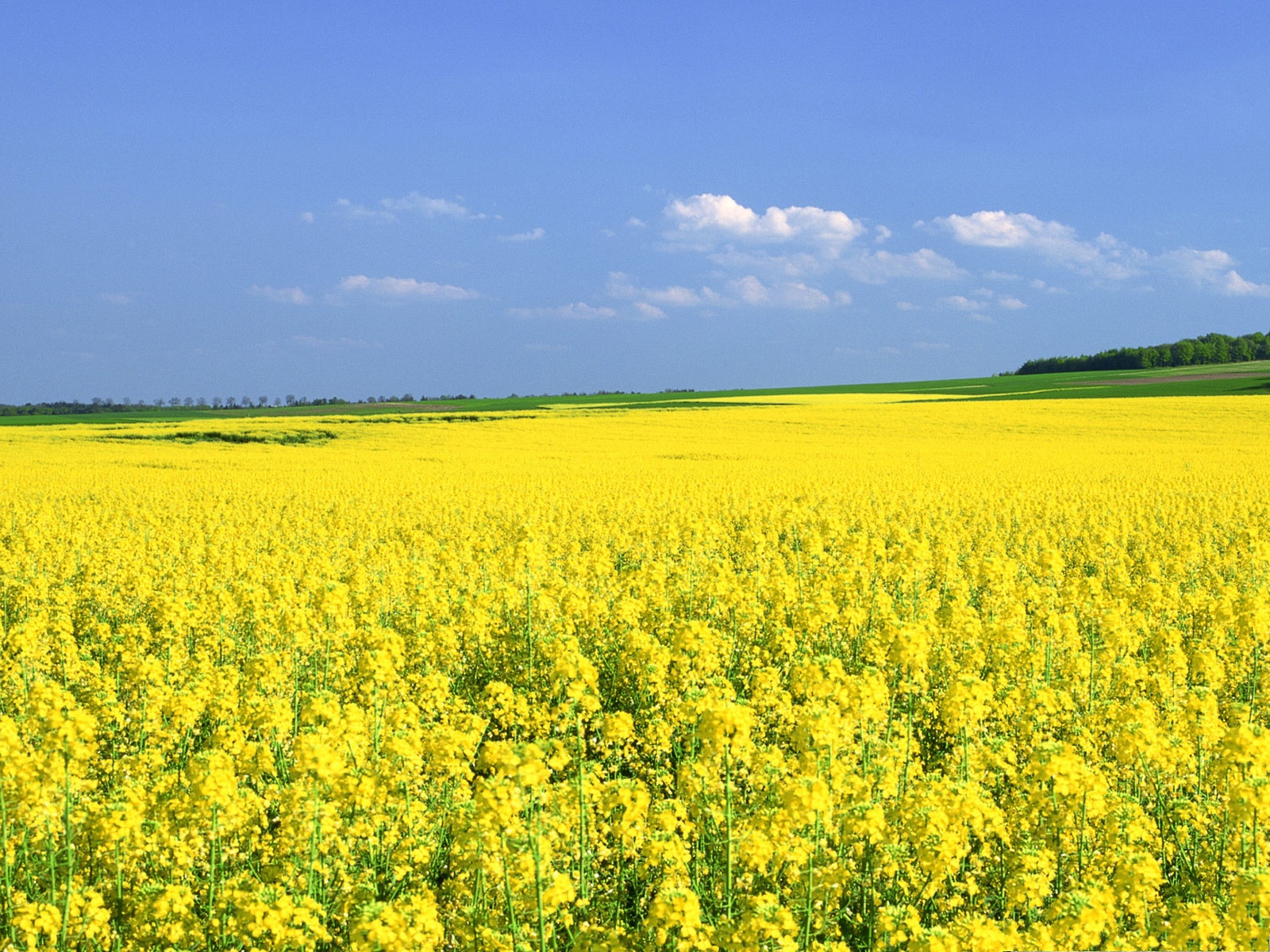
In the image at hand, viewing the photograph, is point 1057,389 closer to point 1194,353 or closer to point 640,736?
point 1194,353

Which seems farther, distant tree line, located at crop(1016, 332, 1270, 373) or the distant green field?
distant tree line, located at crop(1016, 332, 1270, 373)

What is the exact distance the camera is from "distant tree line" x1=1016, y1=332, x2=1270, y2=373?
11531 centimetres

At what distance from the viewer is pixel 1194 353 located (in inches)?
4569

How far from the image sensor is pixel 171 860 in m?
5.11

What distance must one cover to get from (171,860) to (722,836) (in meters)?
3.48

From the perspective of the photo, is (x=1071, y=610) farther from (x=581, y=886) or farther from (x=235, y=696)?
(x=235, y=696)

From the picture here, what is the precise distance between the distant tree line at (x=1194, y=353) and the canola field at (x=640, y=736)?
116274 mm

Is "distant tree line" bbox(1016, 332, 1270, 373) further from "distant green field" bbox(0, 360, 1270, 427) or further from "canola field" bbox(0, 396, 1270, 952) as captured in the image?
"canola field" bbox(0, 396, 1270, 952)

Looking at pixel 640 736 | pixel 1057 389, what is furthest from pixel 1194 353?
pixel 640 736

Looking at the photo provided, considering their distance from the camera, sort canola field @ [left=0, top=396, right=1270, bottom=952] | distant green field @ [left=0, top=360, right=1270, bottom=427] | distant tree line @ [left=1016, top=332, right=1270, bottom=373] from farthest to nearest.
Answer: distant tree line @ [left=1016, top=332, right=1270, bottom=373], distant green field @ [left=0, top=360, right=1270, bottom=427], canola field @ [left=0, top=396, right=1270, bottom=952]

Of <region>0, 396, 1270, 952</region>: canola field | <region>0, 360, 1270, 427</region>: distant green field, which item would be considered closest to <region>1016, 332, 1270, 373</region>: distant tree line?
<region>0, 360, 1270, 427</region>: distant green field

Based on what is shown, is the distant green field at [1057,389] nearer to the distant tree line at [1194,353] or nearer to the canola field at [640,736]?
the distant tree line at [1194,353]

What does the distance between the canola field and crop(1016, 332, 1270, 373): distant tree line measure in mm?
116274

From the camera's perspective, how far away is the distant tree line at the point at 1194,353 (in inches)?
4540
